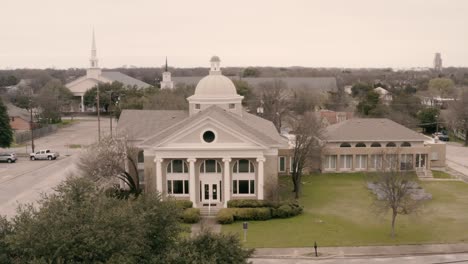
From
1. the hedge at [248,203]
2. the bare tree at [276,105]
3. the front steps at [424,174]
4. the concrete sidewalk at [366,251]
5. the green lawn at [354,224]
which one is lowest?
the concrete sidewalk at [366,251]

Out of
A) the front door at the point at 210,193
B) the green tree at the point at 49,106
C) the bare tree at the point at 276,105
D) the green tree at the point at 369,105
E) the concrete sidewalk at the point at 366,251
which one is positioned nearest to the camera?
the concrete sidewalk at the point at 366,251

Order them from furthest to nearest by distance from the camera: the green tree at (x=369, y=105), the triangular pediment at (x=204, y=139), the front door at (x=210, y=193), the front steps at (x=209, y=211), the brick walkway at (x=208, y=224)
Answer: the green tree at (x=369, y=105)
the front door at (x=210, y=193)
the triangular pediment at (x=204, y=139)
the front steps at (x=209, y=211)
the brick walkway at (x=208, y=224)

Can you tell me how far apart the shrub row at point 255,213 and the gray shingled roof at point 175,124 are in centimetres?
553

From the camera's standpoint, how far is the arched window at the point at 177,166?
45.0 meters

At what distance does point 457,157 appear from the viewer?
67.9 meters

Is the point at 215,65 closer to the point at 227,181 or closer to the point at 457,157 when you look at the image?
the point at 227,181

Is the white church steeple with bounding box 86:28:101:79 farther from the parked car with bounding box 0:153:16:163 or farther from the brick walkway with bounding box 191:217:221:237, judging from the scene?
the brick walkway with bounding box 191:217:221:237

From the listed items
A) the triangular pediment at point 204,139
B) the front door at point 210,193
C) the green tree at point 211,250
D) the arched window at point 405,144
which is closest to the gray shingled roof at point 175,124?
the triangular pediment at point 204,139

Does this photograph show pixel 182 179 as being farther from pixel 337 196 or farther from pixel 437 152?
pixel 437 152

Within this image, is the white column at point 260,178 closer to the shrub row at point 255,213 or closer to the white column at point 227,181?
the white column at point 227,181

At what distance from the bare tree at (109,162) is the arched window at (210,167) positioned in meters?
5.80

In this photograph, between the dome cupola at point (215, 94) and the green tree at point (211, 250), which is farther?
the dome cupola at point (215, 94)

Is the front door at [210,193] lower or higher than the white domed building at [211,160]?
lower

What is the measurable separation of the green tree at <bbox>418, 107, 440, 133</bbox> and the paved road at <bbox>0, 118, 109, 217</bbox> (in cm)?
4979
